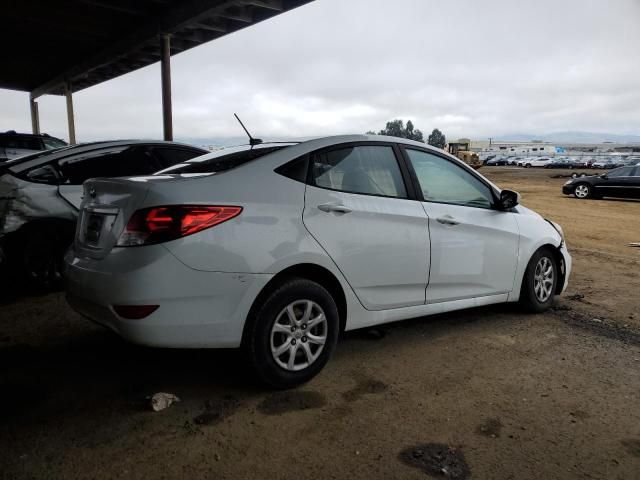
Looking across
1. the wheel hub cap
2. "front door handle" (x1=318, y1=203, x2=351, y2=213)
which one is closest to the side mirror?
"front door handle" (x1=318, y1=203, x2=351, y2=213)

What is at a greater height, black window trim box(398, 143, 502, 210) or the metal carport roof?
the metal carport roof

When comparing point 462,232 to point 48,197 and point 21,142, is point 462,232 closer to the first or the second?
point 48,197

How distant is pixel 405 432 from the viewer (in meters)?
2.69

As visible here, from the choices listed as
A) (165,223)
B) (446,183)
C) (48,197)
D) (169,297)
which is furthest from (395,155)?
(48,197)

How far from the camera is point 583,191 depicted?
18.2 meters

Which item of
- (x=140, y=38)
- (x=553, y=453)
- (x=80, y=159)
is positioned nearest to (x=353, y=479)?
(x=553, y=453)

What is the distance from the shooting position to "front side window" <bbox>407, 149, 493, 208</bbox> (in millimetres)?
3881

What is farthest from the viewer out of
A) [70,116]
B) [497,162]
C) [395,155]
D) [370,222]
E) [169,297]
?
[497,162]

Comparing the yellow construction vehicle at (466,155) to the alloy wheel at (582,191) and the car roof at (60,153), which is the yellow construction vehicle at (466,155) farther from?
the car roof at (60,153)

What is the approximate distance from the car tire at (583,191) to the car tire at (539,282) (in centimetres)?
1519

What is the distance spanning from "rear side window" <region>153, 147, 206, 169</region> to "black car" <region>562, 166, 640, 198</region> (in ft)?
52.8

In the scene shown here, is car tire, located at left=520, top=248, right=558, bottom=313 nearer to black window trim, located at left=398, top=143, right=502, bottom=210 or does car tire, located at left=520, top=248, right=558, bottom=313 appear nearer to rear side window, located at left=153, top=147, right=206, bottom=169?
black window trim, located at left=398, top=143, right=502, bottom=210

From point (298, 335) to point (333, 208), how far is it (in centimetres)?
82

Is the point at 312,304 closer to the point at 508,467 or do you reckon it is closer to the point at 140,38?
the point at 508,467
